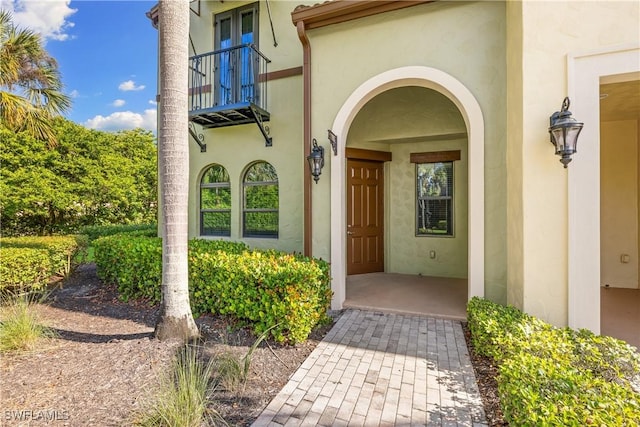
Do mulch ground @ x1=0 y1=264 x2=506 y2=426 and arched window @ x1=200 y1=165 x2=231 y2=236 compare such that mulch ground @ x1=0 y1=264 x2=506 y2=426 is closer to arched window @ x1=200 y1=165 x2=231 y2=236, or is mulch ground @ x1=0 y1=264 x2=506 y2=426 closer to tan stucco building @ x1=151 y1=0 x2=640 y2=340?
tan stucco building @ x1=151 y1=0 x2=640 y2=340

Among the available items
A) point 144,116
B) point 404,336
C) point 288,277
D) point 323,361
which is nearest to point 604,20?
point 404,336

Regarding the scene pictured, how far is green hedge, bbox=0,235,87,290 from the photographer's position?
5.23 meters

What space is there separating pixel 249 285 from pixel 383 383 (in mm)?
1921

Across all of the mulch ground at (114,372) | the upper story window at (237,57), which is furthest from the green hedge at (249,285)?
the upper story window at (237,57)

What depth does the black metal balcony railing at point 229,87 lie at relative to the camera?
6.38 metres

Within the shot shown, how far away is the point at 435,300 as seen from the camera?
5301mm

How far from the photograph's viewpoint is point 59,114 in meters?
8.01

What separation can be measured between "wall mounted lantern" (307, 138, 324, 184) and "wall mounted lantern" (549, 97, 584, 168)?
10.4ft

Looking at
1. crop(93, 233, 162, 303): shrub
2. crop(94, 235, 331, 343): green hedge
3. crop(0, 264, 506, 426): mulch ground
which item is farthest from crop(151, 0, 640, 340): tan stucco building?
crop(93, 233, 162, 303): shrub

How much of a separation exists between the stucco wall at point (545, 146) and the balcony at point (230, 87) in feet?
15.7

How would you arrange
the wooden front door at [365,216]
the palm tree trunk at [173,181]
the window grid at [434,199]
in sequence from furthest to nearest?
the wooden front door at [365,216] → the window grid at [434,199] → the palm tree trunk at [173,181]

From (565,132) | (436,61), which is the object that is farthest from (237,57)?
(565,132)

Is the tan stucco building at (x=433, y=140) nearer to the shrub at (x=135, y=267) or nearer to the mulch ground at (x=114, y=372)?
the mulch ground at (x=114, y=372)

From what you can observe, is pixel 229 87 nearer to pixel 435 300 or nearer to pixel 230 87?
pixel 230 87
